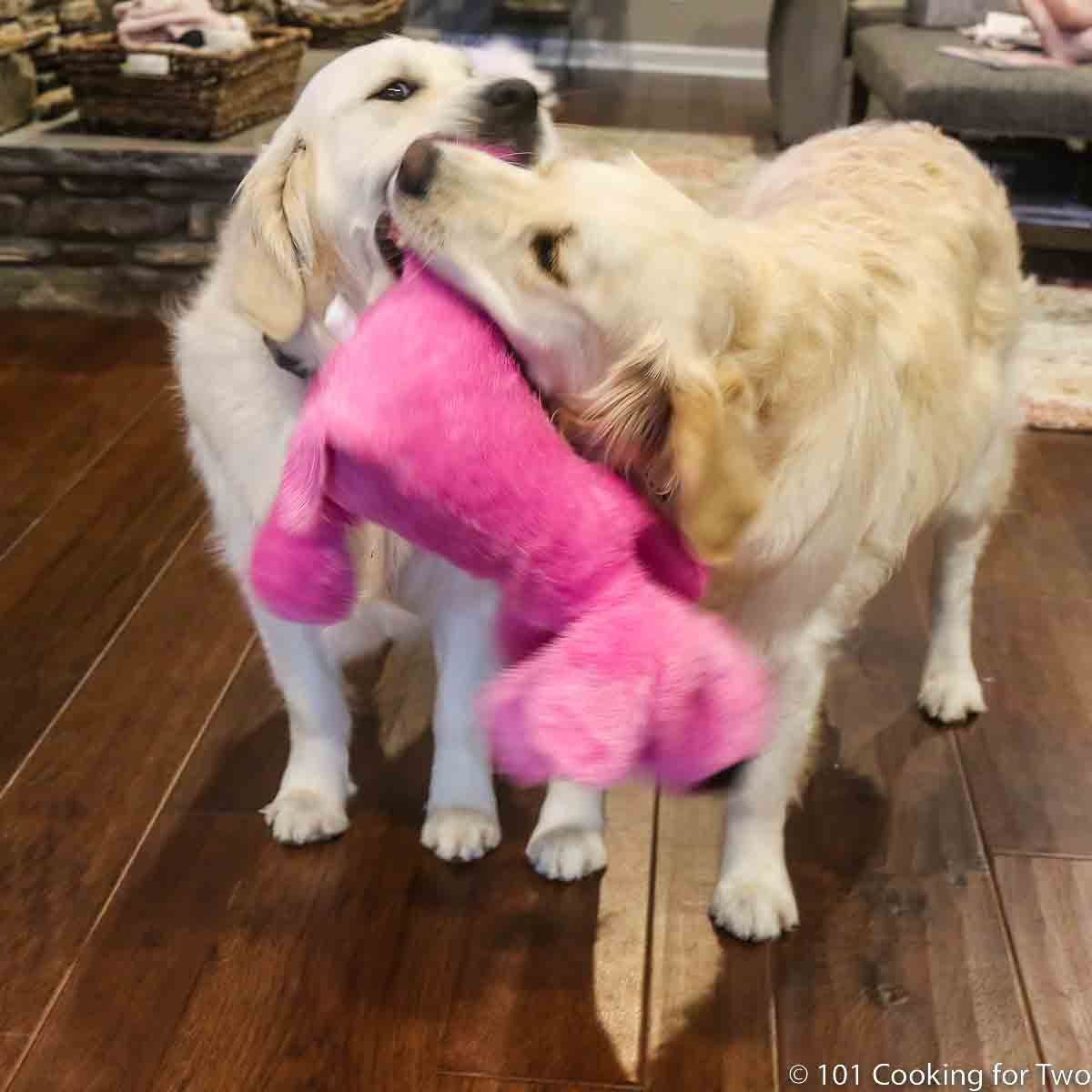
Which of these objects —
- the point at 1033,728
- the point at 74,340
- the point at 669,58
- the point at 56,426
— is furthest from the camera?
the point at 669,58

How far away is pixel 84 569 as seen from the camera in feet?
6.82

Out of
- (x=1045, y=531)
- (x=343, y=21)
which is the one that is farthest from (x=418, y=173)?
(x=343, y=21)

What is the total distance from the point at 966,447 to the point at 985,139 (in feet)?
11.3

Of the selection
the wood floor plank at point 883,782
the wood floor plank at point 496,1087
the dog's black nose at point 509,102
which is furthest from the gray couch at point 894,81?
the wood floor plank at point 496,1087

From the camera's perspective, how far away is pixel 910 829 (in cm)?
154

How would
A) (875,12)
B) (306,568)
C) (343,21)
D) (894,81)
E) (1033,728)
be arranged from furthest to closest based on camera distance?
(875,12) < (343,21) < (894,81) < (1033,728) < (306,568)

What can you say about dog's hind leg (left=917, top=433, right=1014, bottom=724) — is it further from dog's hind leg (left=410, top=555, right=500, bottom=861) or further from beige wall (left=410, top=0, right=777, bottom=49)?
beige wall (left=410, top=0, right=777, bottom=49)

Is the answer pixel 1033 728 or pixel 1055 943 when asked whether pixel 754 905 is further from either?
pixel 1033 728

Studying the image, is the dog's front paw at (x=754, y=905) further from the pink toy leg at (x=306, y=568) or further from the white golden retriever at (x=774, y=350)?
the pink toy leg at (x=306, y=568)

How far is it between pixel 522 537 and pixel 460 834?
648mm

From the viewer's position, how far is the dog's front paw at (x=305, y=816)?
1499 mm

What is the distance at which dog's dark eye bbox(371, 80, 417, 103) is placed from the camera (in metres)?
1.35

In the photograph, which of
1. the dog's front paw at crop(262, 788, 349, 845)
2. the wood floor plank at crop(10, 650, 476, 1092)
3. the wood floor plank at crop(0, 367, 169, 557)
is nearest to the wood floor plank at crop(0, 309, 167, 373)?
the wood floor plank at crop(0, 367, 169, 557)

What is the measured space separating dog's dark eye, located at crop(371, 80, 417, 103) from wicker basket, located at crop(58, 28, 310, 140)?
77.9 inches
